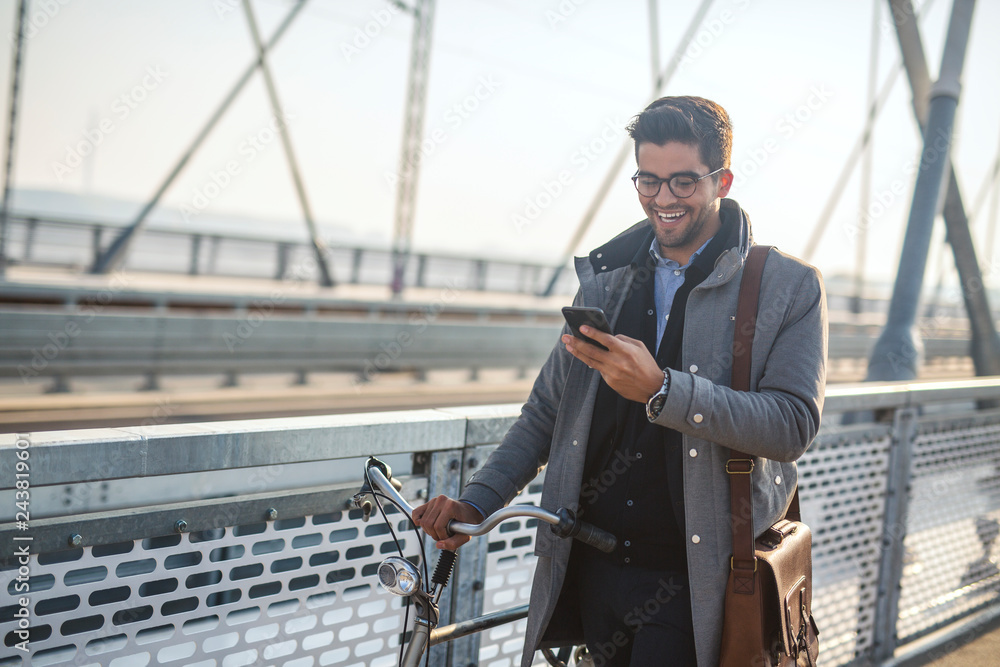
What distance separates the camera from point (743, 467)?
5.46 ft

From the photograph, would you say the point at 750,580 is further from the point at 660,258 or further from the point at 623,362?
the point at 660,258

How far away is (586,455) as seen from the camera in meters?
1.85

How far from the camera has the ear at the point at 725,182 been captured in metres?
1.79

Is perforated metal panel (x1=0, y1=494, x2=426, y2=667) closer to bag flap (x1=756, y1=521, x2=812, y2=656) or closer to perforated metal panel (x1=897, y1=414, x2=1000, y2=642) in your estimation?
bag flap (x1=756, y1=521, x2=812, y2=656)

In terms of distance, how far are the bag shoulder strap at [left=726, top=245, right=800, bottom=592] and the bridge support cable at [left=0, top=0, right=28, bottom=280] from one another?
1137 centimetres

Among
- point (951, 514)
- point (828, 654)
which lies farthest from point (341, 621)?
point (951, 514)

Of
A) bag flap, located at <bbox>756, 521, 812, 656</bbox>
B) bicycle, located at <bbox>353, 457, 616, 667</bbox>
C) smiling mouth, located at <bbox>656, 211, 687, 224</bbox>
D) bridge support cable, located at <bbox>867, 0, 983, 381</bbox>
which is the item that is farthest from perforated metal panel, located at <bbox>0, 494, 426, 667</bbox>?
bridge support cable, located at <bbox>867, 0, 983, 381</bbox>

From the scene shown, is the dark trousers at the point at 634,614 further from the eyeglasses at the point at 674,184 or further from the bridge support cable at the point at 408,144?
the bridge support cable at the point at 408,144

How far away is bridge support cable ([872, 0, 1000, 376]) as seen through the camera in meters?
5.49

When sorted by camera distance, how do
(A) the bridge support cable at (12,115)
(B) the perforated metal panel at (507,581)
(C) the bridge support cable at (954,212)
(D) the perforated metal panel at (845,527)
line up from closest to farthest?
(B) the perforated metal panel at (507,581)
(D) the perforated metal panel at (845,527)
(C) the bridge support cable at (954,212)
(A) the bridge support cable at (12,115)

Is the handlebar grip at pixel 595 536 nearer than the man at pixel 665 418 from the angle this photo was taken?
No

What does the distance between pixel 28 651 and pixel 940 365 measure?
31.2 m

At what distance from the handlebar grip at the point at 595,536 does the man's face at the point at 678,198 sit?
2.08ft

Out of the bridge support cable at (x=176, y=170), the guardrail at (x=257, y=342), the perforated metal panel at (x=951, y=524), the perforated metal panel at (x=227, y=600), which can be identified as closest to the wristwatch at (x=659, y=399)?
the perforated metal panel at (x=227, y=600)
